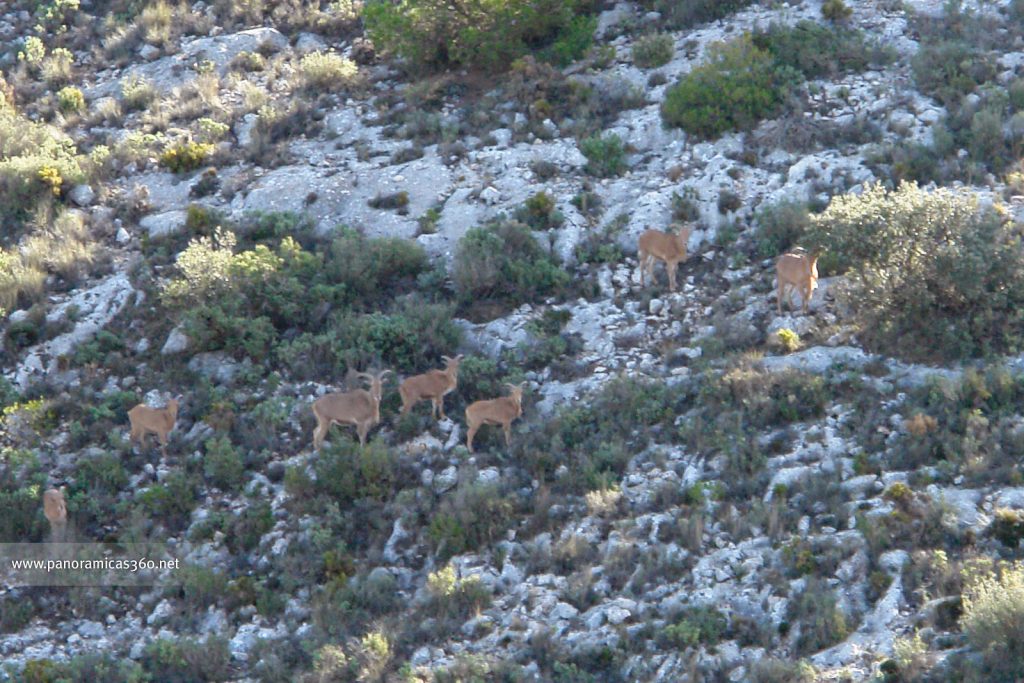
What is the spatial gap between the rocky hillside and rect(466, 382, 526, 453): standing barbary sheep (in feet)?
0.89

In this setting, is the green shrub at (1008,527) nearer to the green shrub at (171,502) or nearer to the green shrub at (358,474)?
the green shrub at (358,474)

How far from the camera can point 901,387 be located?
1695cm

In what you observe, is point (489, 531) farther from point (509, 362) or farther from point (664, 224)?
point (664, 224)

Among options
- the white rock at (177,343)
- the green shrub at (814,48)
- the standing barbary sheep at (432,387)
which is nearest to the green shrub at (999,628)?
the standing barbary sheep at (432,387)

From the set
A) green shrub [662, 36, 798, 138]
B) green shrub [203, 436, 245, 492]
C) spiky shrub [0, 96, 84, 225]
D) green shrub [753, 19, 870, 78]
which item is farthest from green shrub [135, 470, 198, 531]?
green shrub [753, 19, 870, 78]

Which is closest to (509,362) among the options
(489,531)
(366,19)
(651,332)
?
(651,332)

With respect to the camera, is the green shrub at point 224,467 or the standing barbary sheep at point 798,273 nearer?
A: the green shrub at point 224,467

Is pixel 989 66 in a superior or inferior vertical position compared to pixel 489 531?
superior

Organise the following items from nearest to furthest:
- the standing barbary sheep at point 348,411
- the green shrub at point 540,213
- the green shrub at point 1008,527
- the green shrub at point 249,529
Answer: the green shrub at point 1008,527 → the green shrub at point 249,529 → the standing barbary sheep at point 348,411 → the green shrub at point 540,213

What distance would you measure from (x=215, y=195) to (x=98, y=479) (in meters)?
6.71

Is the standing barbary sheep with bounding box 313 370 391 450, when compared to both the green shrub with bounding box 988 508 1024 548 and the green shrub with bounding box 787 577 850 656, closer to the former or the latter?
the green shrub with bounding box 787 577 850 656

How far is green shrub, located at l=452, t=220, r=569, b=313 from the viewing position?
20109 mm

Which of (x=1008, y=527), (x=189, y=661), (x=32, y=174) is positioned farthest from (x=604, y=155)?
(x=189, y=661)

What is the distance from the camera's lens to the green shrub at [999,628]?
1273 cm
